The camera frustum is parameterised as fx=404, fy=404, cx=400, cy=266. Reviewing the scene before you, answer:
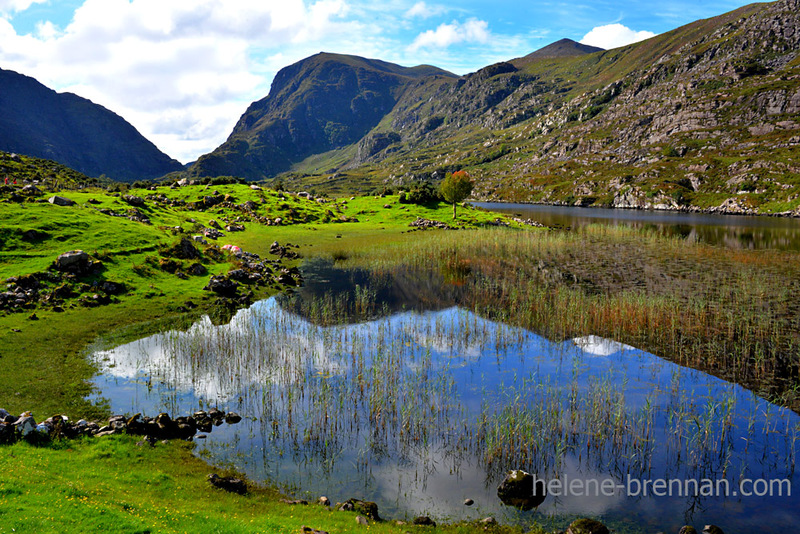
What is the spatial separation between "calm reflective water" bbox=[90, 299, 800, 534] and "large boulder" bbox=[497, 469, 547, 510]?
0.34 m

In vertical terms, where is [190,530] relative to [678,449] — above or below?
above

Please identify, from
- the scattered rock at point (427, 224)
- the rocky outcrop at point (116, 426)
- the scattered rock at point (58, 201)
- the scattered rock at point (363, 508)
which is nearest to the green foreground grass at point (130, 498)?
the scattered rock at point (363, 508)

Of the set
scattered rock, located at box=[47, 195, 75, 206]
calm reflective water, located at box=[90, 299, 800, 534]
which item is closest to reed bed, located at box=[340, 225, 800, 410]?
calm reflective water, located at box=[90, 299, 800, 534]

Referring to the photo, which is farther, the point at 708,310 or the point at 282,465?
the point at 708,310

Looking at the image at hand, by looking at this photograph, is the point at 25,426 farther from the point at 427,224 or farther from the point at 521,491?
the point at 427,224

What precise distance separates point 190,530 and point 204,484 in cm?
396

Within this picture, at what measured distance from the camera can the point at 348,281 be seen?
51.9 metres

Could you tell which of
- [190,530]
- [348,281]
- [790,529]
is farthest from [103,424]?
[348,281]

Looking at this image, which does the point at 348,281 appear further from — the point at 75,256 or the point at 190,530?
the point at 190,530

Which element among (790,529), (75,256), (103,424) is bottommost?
(790,529)

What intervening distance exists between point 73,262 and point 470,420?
42.1 m

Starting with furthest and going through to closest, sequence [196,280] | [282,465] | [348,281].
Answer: [348,281] < [196,280] < [282,465]

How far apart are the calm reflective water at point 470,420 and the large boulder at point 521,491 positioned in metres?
0.34

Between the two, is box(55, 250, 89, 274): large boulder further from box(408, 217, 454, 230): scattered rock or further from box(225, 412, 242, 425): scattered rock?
box(408, 217, 454, 230): scattered rock
